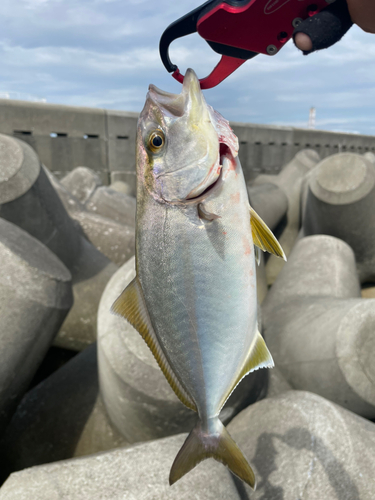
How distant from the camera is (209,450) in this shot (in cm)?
93

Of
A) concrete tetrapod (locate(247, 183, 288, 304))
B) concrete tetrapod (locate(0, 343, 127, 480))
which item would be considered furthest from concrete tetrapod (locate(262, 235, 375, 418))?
concrete tetrapod (locate(247, 183, 288, 304))

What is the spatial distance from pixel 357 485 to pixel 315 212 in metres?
3.48

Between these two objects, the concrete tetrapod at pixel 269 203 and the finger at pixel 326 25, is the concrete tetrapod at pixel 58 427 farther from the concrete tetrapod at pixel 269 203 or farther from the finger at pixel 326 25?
the concrete tetrapod at pixel 269 203

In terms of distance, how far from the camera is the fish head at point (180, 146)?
82cm

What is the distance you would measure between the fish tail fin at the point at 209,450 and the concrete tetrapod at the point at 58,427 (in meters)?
1.71

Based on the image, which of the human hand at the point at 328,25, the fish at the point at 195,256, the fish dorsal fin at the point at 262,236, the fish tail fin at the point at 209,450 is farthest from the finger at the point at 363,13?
the fish tail fin at the point at 209,450

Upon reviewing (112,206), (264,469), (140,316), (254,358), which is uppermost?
(140,316)

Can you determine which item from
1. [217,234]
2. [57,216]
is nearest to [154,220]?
[217,234]

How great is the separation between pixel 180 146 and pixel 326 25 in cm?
48

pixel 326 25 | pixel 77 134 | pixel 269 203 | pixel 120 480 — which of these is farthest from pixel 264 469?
pixel 77 134

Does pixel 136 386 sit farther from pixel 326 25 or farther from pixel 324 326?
pixel 326 25

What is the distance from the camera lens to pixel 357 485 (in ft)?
5.30

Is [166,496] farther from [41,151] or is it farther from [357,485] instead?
[41,151]

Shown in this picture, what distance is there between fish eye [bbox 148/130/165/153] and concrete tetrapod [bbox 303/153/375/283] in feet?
13.0
